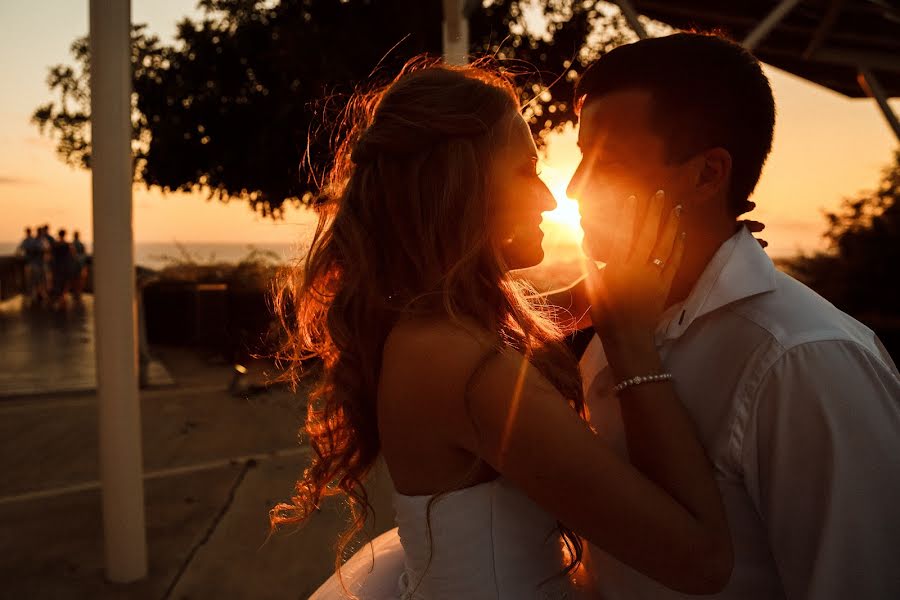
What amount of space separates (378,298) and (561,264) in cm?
668

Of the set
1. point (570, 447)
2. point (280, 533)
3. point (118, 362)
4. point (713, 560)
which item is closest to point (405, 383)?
point (570, 447)

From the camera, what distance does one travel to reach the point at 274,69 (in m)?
11.3

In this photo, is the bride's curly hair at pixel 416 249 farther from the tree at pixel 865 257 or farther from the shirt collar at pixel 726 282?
the tree at pixel 865 257

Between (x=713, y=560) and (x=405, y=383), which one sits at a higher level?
(x=405, y=383)

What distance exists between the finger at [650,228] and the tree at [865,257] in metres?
7.40

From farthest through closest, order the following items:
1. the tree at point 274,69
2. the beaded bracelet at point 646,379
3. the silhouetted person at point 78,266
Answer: the silhouetted person at point 78,266 < the tree at point 274,69 < the beaded bracelet at point 646,379

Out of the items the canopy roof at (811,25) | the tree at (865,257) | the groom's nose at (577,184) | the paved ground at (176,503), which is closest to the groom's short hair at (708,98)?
the groom's nose at (577,184)

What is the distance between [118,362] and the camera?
→ 10.4 feet

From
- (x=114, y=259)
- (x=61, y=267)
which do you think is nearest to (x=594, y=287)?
(x=114, y=259)

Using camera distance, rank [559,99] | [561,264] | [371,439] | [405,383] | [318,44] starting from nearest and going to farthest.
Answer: [405,383]
[371,439]
[561,264]
[318,44]
[559,99]

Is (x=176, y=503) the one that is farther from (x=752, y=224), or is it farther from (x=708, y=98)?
(x=708, y=98)

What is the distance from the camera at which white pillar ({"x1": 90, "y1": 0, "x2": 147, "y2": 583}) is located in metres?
2.99

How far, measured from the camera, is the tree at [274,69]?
11.0 meters

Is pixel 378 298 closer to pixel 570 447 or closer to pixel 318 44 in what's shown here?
pixel 570 447
